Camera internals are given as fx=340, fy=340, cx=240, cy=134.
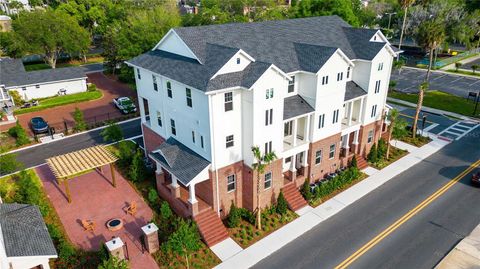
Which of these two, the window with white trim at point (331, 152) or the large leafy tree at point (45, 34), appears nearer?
the window with white trim at point (331, 152)

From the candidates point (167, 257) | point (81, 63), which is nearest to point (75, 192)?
point (167, 257)

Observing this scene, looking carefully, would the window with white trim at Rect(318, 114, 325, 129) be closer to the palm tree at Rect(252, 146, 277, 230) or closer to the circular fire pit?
the palm tree at Rect(252, 146, 277, 230)

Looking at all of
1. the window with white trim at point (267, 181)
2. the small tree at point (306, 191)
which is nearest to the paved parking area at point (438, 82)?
the small tree at point (306, 191)

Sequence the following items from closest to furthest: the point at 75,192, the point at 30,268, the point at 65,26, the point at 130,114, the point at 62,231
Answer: the point at 30,268 < the point at 62,231 < the point at 75,192 < the point at 130,114 < the point at 65,26

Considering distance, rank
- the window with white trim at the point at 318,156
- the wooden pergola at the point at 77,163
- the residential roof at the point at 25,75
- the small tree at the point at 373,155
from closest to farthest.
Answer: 1. the wooden pergola at the point at 77,163
2. the window with white trim at the point at 318,156
3. the small tree at the point at 373,155
4. the residential roof at the point at 25,75

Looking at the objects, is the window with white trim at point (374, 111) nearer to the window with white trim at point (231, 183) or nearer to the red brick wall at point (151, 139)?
the window with white trim at point (231, 183)

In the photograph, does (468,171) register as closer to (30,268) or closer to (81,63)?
(30,268)
